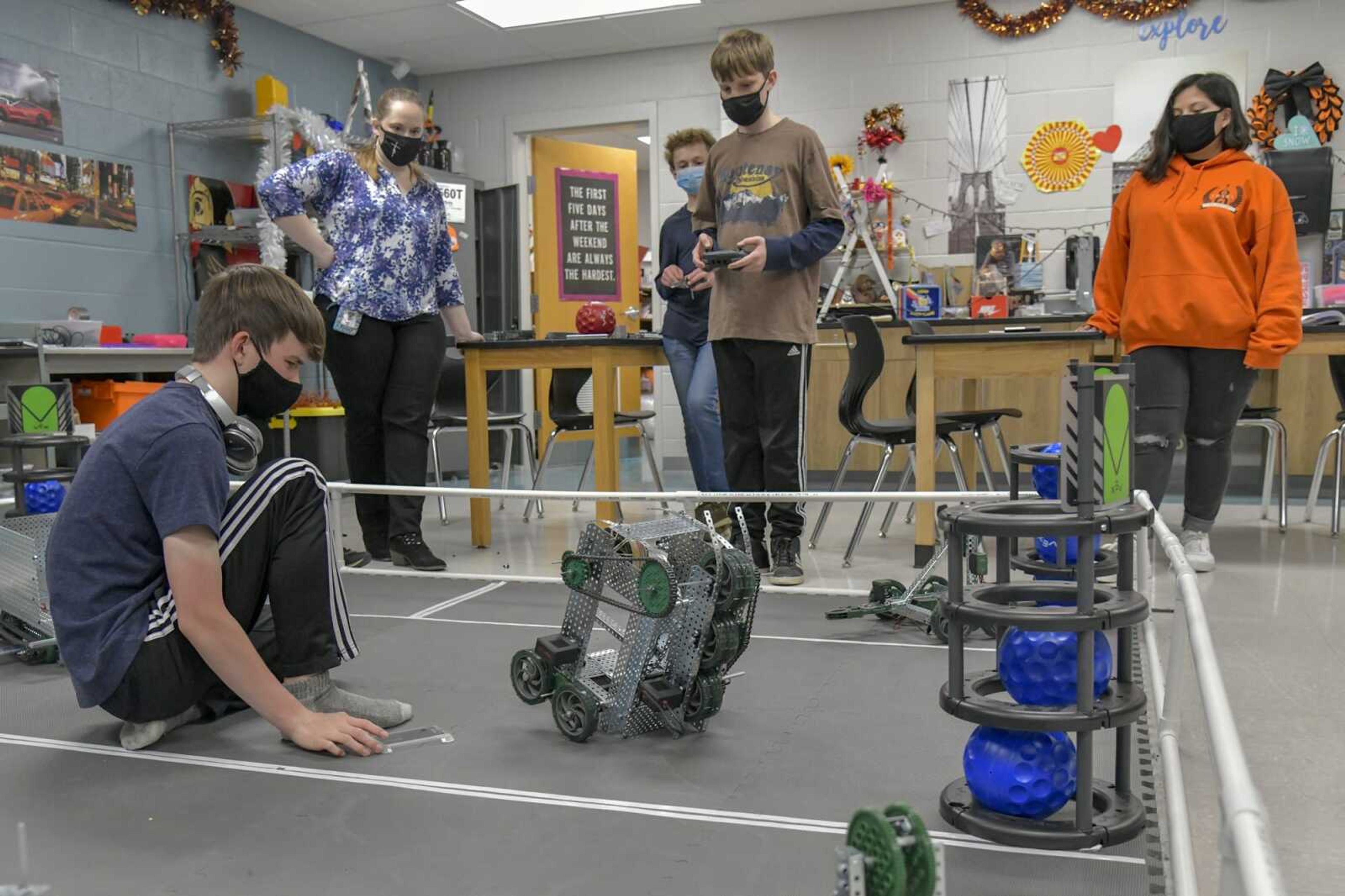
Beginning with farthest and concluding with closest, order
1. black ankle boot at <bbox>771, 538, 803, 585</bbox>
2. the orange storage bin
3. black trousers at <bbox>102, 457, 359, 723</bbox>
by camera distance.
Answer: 1. the orange storage bin
2. black ankle boot at <bbox>771, 538, 803, 585</bbox>
3. black trousers at <bbox>102, 457, 359, 723</bbox>

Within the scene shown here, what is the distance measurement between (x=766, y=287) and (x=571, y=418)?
1608 millimetres

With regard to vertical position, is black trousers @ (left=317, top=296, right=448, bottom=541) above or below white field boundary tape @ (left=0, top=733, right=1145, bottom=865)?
above

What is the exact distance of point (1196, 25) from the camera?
5.57 metres

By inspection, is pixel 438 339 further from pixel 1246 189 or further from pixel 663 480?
pixel 663 480

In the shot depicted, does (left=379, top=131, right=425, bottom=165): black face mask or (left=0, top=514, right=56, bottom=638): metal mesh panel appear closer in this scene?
(left=0, top=514, right=56, bottom=638): metal mesh panel

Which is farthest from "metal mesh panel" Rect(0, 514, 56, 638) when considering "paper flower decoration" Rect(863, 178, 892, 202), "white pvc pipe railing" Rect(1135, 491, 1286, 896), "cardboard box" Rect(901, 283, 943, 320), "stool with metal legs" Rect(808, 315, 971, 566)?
"paper flower decoration" Rect(863, 178, 892, 202)

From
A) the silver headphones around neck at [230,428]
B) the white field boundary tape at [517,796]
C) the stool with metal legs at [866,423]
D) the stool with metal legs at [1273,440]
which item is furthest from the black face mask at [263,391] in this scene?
the stool with metal legs at [1273,440]

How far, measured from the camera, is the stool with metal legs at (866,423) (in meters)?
3.43

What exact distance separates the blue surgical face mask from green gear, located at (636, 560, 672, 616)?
204 cm

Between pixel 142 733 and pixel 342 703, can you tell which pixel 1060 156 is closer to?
pixel 342 703

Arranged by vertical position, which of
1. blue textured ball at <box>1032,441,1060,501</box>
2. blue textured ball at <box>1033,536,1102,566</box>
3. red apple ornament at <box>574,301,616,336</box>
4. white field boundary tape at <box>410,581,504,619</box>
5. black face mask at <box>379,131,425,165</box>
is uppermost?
black face mask at <box>379,131,425,165</box>

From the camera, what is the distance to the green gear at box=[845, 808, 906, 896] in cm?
92

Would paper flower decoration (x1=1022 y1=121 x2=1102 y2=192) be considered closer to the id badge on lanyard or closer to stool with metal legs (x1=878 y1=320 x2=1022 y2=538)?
stool with metal legs (x1=878 y1=320 x2=1022 y2=538)

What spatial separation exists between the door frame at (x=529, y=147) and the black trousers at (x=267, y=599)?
512 centimetres
